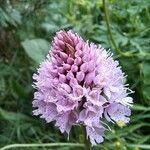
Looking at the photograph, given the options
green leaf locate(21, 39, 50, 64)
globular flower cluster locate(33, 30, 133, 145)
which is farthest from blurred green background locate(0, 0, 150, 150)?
globular flower cluster locate(33, 30, 133, 145)

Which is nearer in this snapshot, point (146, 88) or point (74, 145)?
point (74, 145)

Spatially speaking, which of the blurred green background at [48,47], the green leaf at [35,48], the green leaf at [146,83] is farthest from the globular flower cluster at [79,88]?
the green leaf at [35,48]

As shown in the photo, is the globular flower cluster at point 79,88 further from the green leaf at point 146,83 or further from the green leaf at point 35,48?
the green leaf at point 35,48

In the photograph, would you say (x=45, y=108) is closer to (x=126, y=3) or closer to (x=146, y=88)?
(x=146, y=88)

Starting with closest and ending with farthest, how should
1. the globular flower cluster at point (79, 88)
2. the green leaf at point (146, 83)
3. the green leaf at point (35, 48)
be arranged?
the globular flower cluster at point (79, 88), the green leaf at point (146, 83), the green leaf at point (35, 48)

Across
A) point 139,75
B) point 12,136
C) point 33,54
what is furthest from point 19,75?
point 139,75

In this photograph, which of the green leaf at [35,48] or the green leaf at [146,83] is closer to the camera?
the green leaf at [146,83]

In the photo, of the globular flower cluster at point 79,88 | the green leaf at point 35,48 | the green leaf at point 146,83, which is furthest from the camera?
the green leaf at point 35,48
